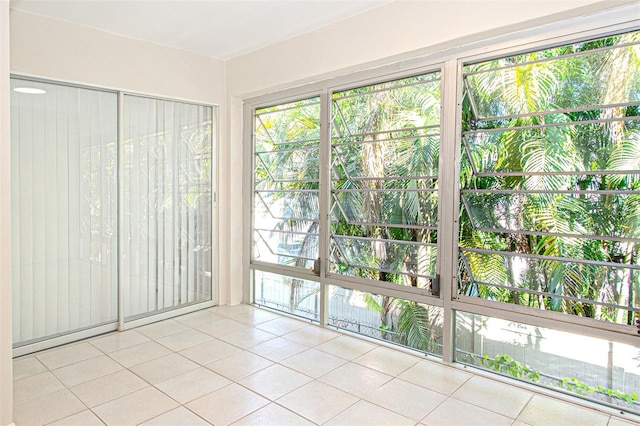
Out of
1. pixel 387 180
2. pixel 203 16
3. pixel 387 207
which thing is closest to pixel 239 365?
pixel 387 207

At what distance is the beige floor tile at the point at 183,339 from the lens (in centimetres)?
331

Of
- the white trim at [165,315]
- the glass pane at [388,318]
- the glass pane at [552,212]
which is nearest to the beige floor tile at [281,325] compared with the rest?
the glass pane at [388,318]

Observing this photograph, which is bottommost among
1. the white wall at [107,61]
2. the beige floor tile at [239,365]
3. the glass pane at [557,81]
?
the beige floor tile at [239,365]

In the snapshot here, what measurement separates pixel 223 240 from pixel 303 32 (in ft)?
7.42

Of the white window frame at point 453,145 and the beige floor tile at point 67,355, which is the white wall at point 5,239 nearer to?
the beige floor tile at point 67,355

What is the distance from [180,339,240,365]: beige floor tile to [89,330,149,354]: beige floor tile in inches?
20.6

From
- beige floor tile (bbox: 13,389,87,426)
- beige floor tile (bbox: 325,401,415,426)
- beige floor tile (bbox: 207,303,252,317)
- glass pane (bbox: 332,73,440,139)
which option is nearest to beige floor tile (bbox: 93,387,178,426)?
beige floor tile (bbox: 13,389,87,426)

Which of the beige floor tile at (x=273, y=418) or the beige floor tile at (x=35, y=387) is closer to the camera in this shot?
the beige floor tile at (x=273, y=418)

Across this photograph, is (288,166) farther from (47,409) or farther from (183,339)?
(47,409)

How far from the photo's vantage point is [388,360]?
9.91 ft

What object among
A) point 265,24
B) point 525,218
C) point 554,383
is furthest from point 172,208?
point 554,383

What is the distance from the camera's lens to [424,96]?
3.06 m

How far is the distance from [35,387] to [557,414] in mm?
3138

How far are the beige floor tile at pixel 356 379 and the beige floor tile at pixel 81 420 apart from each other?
1.32 metres
